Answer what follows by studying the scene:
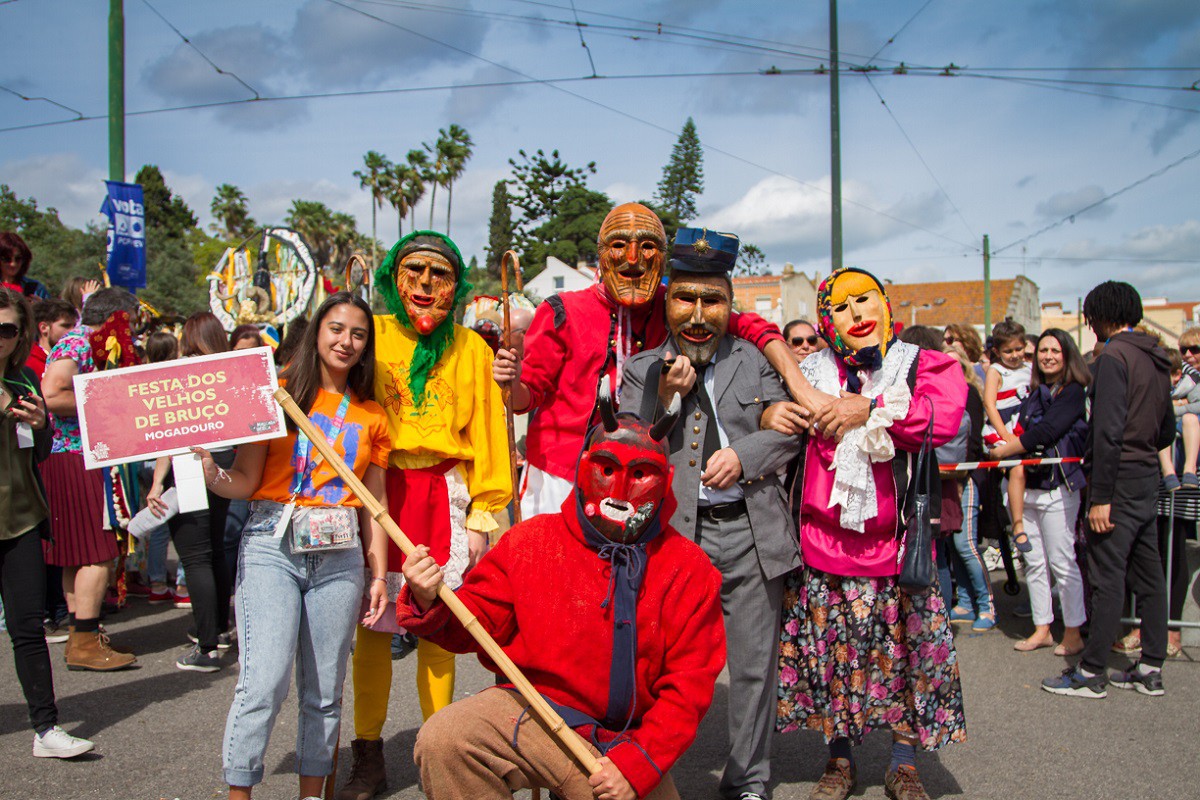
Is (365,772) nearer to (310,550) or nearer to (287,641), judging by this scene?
(287,641)

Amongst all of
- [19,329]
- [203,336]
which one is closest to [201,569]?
[203,336]

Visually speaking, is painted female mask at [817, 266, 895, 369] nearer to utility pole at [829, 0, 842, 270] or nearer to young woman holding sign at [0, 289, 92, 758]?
young woman holding sign at [0, 289, 92, 758]

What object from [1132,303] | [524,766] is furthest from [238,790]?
[1132,303]

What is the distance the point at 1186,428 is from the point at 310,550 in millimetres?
5932

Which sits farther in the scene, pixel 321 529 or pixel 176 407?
pixel 321 529

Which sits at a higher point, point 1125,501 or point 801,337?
point 801,337

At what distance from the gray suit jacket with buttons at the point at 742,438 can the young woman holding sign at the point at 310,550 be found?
1.06 meters

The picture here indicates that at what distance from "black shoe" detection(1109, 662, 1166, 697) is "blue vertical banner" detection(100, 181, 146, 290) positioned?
9092mm

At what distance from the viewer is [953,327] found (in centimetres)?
783

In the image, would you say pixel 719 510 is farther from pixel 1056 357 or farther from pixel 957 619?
pixel 957 619

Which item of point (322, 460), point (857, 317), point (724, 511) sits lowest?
point (724, 511)

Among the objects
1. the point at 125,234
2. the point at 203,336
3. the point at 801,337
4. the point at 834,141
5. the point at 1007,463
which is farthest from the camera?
the point at 834,141

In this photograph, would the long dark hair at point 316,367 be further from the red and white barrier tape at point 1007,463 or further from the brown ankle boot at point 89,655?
the red and white barrier tape at point 1007,463

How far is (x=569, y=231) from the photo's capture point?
5312 cm
